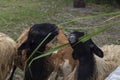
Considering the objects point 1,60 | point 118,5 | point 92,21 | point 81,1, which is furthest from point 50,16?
point 1,60

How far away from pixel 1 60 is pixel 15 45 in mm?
372

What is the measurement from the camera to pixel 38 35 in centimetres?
465

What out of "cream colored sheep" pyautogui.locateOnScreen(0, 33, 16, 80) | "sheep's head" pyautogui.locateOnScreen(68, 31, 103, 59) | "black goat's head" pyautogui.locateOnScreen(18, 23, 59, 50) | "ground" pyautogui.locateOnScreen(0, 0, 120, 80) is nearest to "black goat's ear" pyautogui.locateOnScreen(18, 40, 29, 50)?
"black goat's head" pyautogui.locateOnScreen(18, 23, 59, 50)

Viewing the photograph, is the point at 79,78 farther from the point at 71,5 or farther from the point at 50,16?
the point at 71,5

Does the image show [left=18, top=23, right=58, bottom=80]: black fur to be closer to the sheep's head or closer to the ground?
the sheep's head

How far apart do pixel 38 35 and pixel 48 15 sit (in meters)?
5.81

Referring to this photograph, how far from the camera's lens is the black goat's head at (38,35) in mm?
4637

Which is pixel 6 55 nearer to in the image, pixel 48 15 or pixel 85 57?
pixel 85 57

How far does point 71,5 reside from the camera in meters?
12.4

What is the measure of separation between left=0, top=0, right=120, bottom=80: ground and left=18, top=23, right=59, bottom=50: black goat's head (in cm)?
288

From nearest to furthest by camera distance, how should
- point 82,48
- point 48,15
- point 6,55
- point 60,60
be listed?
point 82,48, point 6,55, point 60,60, point 48,15

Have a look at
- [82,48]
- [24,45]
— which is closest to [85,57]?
[82,48]

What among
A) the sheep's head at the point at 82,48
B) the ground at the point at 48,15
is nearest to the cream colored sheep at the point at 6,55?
the sheep's head at the point at 82,48

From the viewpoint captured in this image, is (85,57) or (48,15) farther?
(48,15)
